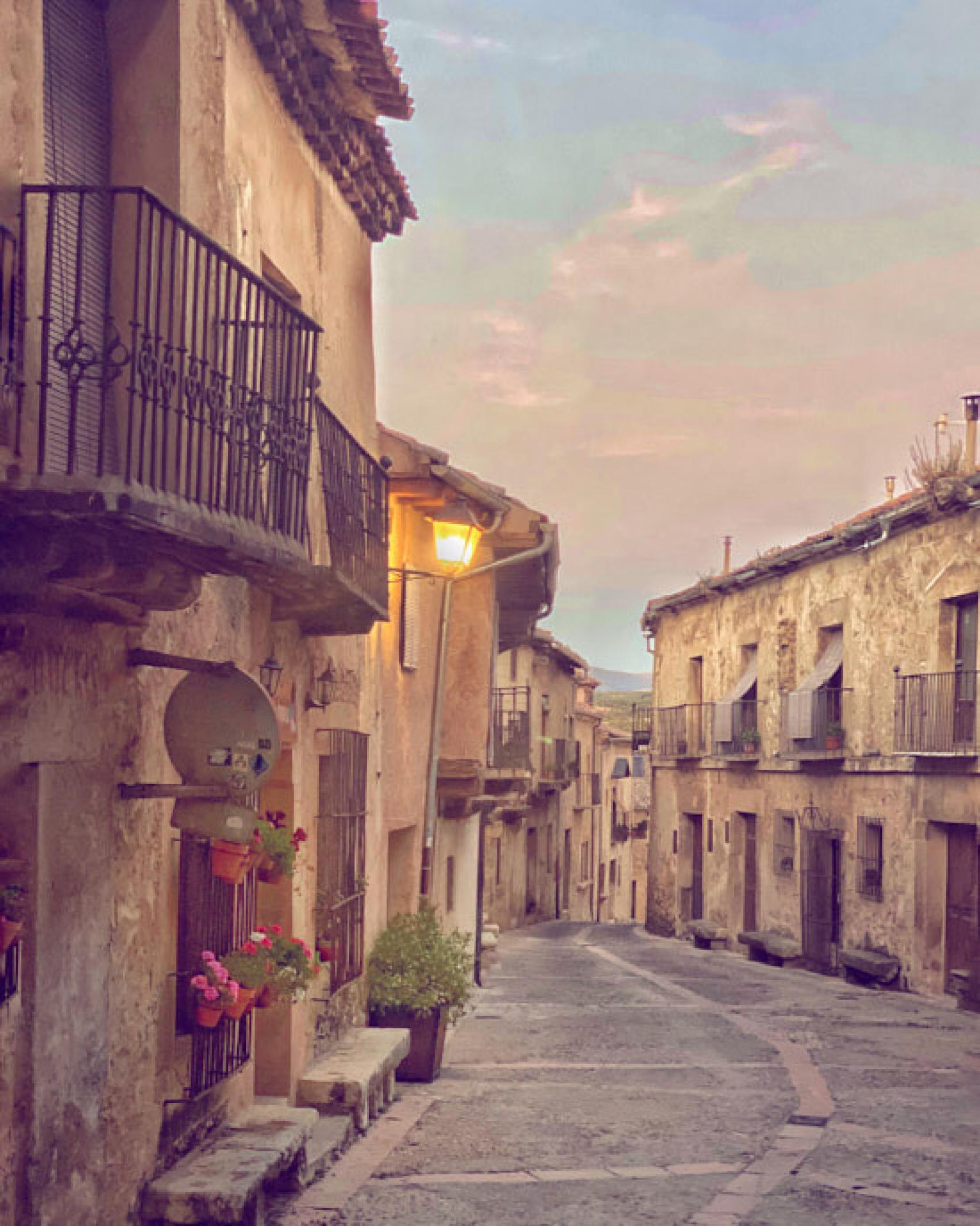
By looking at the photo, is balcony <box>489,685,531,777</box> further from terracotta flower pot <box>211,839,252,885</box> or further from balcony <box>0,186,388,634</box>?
terracotta flower pot <box>211,839,252,885</box>

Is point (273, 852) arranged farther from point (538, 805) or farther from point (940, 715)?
point (538, 805)

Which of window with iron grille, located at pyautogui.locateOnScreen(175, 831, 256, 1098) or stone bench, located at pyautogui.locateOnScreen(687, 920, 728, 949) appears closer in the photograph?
window with iron grille, located at pyautogui.locateOnScreen(175, 831, 256, 1098)

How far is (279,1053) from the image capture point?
31.7ft

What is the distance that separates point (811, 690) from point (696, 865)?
959cm

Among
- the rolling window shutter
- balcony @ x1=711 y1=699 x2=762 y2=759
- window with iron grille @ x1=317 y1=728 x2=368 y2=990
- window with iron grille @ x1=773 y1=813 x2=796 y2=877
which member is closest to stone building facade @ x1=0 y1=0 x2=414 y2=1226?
window with iron grille @ x1=317 y1=728 x2=368 y2=990

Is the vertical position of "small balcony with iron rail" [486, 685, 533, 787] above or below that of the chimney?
below

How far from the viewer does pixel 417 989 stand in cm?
1257

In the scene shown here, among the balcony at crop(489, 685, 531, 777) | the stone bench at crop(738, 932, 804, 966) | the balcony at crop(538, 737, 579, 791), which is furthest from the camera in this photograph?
the balcony at crop(538, 737, 579, 791)

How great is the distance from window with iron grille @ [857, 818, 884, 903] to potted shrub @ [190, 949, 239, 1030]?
1787cm

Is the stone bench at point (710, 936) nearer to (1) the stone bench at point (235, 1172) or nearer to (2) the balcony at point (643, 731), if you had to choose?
(2) the balcony at point (643, 731)

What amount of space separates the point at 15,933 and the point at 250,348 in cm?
364

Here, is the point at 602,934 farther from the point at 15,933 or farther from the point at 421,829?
the point at 15,933

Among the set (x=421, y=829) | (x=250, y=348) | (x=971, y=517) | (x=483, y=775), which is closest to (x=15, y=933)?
(x=250, y=348)

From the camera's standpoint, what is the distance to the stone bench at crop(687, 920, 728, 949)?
3070cm
